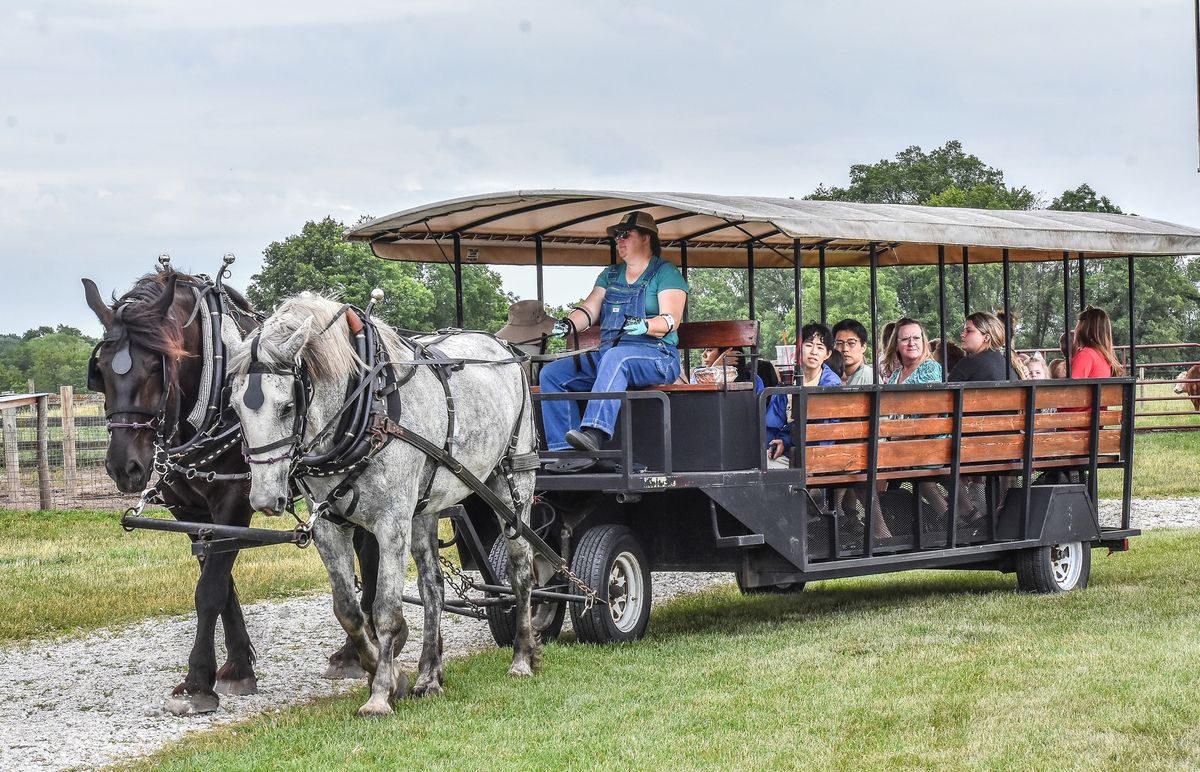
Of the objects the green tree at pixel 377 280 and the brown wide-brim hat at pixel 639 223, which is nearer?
the brown wide-brim hat at pixel 639 223

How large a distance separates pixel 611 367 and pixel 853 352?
2208mm

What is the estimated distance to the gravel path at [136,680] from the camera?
21.1 ft

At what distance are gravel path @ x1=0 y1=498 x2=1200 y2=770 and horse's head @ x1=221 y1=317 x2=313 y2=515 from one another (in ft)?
4.37

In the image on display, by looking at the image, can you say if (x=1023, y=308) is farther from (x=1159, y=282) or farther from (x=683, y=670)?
(x=683, y=670)

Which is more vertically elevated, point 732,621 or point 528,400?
point 528,400

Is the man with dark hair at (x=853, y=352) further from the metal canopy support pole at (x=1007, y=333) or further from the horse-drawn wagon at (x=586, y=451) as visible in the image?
the metal canopy support pole at (x=1007, y=333)

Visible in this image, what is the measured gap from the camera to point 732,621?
937cm

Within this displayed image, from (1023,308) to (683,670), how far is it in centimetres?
3650

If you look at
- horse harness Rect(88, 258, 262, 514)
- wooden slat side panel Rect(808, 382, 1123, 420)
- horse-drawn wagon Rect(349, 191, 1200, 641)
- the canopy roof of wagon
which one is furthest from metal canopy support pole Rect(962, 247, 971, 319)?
horse harness Rect(88, 258, 262, 514)

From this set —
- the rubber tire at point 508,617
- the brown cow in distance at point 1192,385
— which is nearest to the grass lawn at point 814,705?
the rubber tire at point 508,617

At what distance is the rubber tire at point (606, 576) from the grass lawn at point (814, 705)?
0.12m

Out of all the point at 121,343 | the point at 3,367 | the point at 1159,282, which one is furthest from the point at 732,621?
the point at 3,367

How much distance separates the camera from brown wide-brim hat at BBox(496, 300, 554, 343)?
905 centimetres

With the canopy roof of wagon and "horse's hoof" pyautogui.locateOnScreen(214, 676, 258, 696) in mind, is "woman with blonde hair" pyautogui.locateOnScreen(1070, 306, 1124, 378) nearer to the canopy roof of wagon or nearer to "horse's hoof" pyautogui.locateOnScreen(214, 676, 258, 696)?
the canopy roof of wagon
